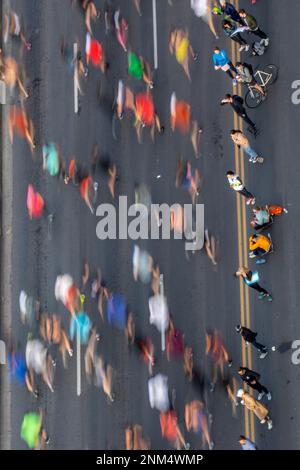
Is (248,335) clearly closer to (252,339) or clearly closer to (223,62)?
(252,339)

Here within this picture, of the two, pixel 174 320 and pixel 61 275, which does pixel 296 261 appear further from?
pixel 61 275

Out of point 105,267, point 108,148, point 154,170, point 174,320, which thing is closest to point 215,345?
point 174,320

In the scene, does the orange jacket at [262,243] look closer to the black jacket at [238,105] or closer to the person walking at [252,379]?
the person walking at [252,379]

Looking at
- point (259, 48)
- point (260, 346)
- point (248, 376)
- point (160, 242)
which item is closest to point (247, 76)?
point (259, 48)

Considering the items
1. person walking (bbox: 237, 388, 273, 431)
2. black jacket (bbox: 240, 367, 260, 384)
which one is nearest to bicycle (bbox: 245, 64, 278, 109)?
black jacket (bbox: 240, 367, 260, 384)

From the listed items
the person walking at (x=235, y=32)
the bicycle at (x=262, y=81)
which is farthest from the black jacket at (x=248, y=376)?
the person walking at (x=235, y=32)
